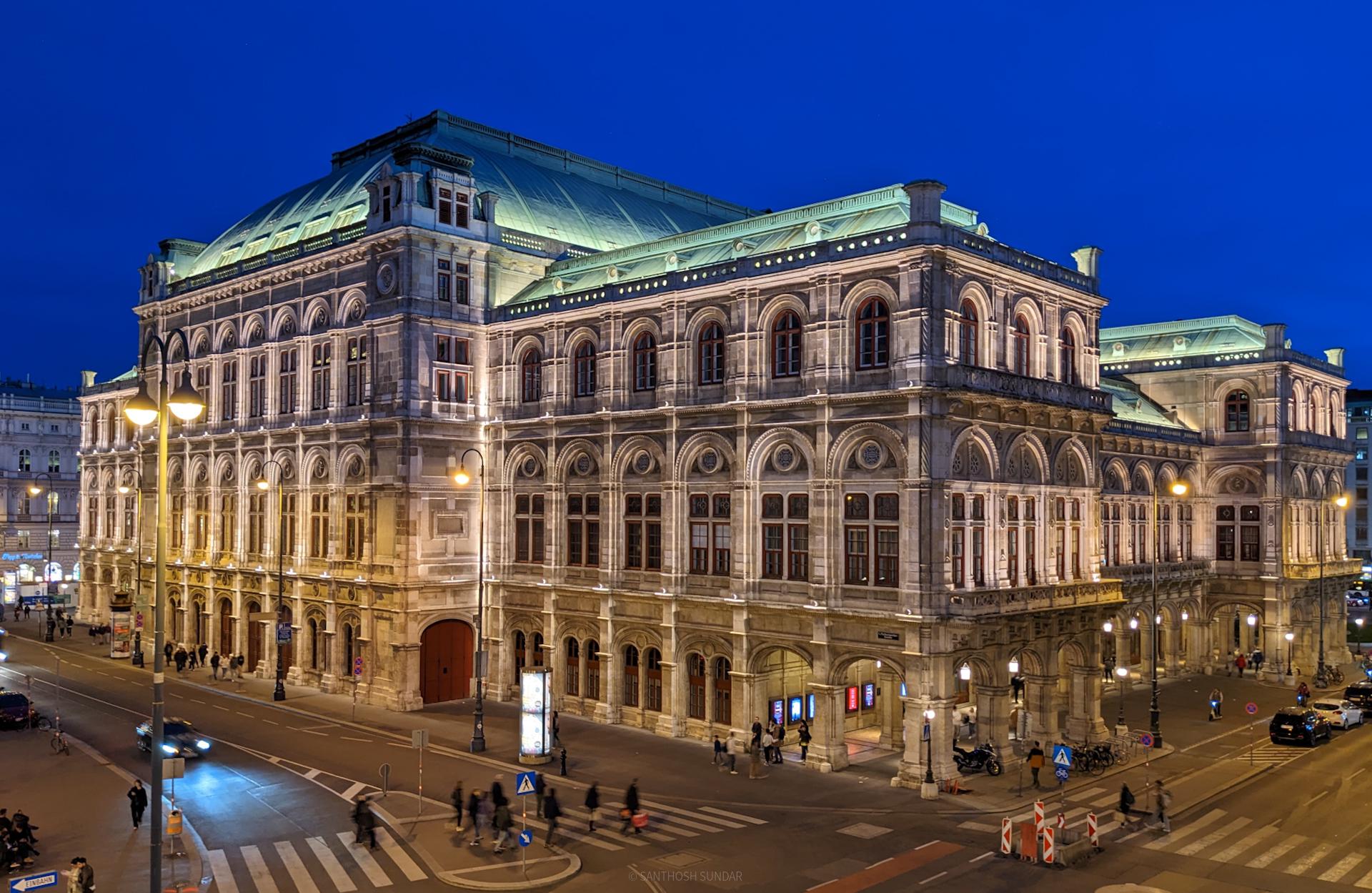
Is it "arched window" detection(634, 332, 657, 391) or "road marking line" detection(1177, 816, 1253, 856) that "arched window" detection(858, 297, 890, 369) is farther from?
"road marking line" detection(1177, 816, 1253, 856)

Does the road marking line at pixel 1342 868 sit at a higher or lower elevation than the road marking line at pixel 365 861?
lower

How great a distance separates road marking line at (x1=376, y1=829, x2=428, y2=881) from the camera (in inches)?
1152

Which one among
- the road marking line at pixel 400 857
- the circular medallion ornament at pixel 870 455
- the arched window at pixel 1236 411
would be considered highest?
the arched window at pixel 1236 411

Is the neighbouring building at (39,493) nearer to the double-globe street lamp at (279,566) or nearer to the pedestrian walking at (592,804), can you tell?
the double-globe street lamp at (279,566)

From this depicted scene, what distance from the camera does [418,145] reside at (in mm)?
57750

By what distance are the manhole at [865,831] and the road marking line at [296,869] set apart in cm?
1491

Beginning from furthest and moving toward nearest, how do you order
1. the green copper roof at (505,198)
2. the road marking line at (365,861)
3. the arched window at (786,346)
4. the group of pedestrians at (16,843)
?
the green copper roof at (505,198) → the arched window at (786,346) → the group of pedestrians at (16,843) → the road marking line at (365,861)

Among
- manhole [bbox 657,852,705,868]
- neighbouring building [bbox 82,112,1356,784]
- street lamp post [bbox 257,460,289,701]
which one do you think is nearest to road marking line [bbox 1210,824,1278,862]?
neighbouring building [bbox 82,112,1356,784]

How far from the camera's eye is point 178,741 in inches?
1612

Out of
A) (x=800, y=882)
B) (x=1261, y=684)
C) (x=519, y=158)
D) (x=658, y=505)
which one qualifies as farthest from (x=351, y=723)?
(x=1261, y=684)

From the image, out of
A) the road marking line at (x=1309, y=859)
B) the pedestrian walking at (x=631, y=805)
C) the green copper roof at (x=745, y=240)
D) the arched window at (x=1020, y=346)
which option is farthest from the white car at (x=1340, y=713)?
the pedestrian walking at (x=631, y=805)

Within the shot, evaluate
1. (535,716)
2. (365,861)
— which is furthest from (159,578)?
(535,716)

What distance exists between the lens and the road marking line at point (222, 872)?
28141 mm

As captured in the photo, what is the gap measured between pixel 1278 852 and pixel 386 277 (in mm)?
45345
